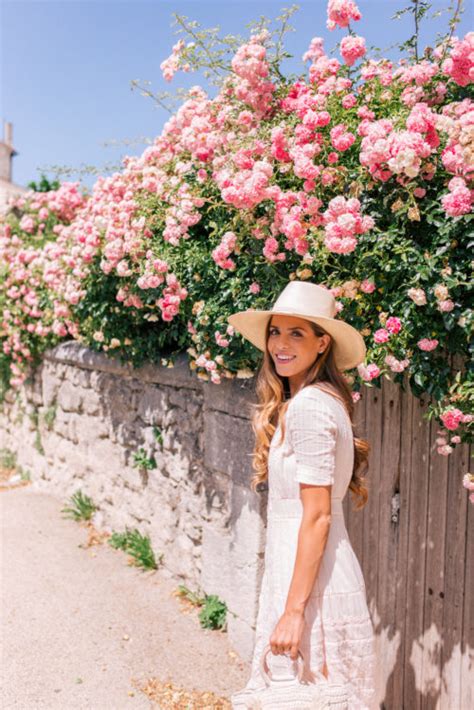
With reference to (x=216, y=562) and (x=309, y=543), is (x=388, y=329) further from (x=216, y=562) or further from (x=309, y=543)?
(x=216, y=562)

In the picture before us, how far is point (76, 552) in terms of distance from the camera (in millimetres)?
5574

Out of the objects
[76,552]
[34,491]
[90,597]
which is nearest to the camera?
[90,597]

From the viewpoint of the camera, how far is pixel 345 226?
108 inches

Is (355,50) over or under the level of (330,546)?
over

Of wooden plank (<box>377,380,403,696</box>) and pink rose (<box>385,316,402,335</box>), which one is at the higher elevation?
pink rose (<box>385,316,402,335</box>)

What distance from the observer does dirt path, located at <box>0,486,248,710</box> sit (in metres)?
3.56

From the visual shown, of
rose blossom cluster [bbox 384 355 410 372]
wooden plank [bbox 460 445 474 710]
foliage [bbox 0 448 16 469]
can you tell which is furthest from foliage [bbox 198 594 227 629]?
foliage [bbox 0 448 16 469]

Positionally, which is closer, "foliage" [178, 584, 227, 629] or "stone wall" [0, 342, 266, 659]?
"stone wall" [0, 342, 266, 659]

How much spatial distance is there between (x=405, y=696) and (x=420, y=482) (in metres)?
1.12

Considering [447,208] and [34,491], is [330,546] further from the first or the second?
[34,491]

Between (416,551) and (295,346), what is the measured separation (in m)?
1.43

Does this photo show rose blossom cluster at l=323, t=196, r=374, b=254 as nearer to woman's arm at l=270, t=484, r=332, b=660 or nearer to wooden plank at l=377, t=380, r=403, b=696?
wooden plank at l=377, t=380, r=403, b=696

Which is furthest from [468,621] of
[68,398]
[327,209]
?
[68,398]

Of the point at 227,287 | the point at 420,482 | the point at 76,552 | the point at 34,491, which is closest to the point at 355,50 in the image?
the point at 227,287
